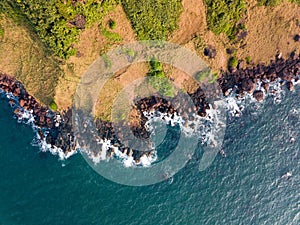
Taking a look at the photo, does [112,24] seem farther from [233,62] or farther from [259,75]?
[259,75]

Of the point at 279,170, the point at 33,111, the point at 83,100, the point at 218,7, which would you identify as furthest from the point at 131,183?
the point at 218,7

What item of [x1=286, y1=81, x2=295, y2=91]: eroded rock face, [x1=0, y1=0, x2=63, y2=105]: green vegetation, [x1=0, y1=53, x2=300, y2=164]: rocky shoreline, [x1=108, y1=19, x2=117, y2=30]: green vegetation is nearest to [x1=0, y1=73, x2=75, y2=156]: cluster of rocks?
[x1=0, y1=53, x2=300, y2=164]: rocky shoreline

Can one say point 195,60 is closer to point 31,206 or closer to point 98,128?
point 98,128

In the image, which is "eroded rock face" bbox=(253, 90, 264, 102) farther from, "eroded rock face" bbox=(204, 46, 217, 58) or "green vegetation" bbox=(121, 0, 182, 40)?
"green vegetation" bbox=(121, 0, 182, 40)

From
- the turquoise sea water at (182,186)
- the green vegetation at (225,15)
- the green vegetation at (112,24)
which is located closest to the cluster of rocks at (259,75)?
the turquoise sea water at (182,186)

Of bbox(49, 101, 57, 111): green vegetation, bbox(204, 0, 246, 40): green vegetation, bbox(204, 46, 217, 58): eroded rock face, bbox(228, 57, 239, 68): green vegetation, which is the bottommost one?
bbox(228, 57, 239, 68): green vegetation

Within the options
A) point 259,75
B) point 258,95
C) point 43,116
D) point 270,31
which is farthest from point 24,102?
point 270,31
